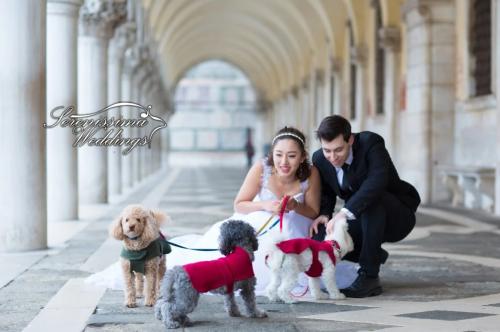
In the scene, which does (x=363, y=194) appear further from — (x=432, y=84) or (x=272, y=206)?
(x=432, y=84)

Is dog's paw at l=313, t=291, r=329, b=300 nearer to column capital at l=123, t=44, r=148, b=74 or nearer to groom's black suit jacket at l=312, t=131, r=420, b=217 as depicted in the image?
groom's black suit jacket at l=312, t=131, r=420, b=217

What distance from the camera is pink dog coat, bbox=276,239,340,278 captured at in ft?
19.0

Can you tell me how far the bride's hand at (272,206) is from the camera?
6.41m

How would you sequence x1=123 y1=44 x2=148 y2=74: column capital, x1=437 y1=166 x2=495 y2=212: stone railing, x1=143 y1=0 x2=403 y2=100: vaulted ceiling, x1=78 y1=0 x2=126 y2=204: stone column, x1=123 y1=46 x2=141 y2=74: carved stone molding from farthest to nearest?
x1=143 y1=0 x2=403 y2=100: vaulted ceiling
x1=123 y1=46 x2=141 y2=74: carved stone molding
x1=123 y1=44 x2=148 y2=74: column capital
x1=78 y1=0 x2=126 y2=204: stone column
x1=437 y1=166 x2=495 y2=212: stone railing

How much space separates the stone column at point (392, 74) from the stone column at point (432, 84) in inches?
94.2

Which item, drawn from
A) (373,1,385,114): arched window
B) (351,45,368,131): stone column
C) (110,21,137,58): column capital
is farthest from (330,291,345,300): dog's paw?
(351,45,368,131): stone column

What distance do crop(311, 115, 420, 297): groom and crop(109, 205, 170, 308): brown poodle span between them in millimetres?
1185

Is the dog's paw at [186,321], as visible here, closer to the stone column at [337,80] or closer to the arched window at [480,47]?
the arched window at [480,47]

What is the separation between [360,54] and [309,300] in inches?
743

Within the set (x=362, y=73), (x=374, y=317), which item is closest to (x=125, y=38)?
(x=362, y=73)

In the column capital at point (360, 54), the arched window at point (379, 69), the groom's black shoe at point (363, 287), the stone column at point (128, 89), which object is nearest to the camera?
the groom's black shoe at point (363, 287)

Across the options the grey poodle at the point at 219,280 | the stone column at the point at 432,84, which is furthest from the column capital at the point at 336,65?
the grey poodle at the point at 219,280

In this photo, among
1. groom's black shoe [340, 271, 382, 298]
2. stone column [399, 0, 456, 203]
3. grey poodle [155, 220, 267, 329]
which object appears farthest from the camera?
stone column [399, 0, 456, 203]

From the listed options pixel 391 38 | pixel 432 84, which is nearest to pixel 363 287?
pixel 432 84
